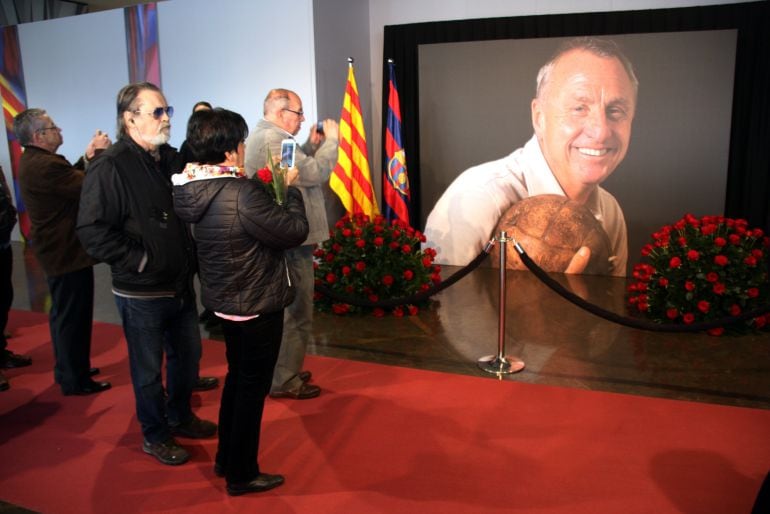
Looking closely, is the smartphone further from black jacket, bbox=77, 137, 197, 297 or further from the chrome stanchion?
the chrome stanchion

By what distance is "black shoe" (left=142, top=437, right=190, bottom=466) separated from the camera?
2867 mm

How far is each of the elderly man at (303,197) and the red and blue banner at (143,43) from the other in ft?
15.1

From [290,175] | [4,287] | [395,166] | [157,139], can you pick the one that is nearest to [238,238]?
[290,175]

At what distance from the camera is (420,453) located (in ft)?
9.64

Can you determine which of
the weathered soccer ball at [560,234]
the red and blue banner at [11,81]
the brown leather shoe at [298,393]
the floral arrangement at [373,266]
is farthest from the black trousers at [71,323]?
the red and blue banner at [11,81]

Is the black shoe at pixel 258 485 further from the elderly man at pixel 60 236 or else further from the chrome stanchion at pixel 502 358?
the chrome stanchion at pixel 502 358

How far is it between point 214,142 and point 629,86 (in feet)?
16.4

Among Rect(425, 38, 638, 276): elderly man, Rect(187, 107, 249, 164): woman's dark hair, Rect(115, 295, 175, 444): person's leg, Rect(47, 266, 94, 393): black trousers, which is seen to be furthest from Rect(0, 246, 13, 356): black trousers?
Rect(425, 38, 638, 276): elderly man

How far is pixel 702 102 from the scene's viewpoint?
6.02 metres

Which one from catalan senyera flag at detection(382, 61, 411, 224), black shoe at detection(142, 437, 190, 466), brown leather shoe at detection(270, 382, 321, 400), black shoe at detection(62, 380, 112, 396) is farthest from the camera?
catalan senyera flag at detection(382, 61, 411, 224)

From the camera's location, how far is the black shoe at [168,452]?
9.41 ft

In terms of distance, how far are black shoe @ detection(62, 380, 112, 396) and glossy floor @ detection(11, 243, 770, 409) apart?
1100 mm

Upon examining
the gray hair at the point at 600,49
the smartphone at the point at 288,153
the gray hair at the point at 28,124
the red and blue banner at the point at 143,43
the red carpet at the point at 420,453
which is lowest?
the red carpet at the point at 420,453

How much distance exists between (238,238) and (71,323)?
71.8 inches
